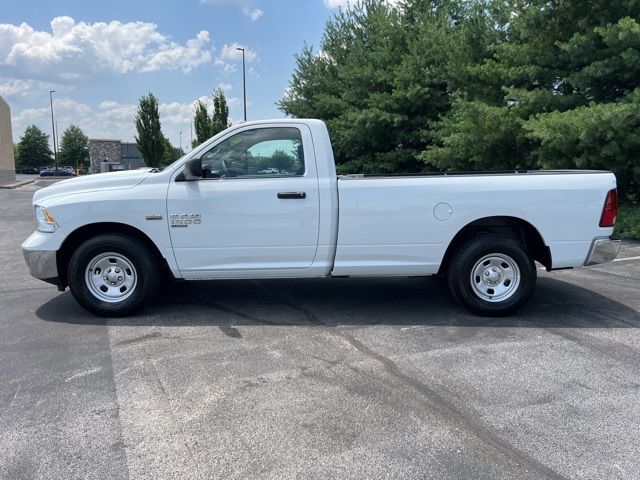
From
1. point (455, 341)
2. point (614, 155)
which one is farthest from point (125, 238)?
point (614, 155)

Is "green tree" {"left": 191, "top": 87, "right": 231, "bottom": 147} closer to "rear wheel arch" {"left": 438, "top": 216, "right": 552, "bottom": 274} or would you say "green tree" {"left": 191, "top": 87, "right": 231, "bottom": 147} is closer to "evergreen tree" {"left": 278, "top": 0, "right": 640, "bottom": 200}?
"evergreen tree" {"left": 278, "top": 0, "right": 640, "bottom": 200}

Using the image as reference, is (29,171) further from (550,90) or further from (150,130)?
(550,90)

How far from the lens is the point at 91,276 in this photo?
534 cm

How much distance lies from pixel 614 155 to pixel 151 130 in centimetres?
3964

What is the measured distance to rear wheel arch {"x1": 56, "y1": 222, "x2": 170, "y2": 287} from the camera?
534cm

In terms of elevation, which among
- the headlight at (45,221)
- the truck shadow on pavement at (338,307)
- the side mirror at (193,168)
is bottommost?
the truck shadow on pavement at (338,307)

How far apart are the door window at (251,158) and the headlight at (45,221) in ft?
5.20

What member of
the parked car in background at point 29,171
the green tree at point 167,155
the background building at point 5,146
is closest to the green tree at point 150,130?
the green tree at point 167,155

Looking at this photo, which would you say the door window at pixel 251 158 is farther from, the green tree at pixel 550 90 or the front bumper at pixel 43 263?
the green tree at pixel 550 90

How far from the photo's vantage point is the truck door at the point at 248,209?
5.24m

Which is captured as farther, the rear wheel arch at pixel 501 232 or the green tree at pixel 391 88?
the green tree at pixel 391 88

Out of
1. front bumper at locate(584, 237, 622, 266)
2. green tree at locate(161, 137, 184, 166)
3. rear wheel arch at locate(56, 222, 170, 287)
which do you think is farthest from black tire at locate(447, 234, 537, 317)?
green tree at locate(161, 137, 184, 166)

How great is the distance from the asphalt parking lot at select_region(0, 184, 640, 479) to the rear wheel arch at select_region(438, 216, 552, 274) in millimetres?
603

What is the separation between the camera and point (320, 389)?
3.76 metres
